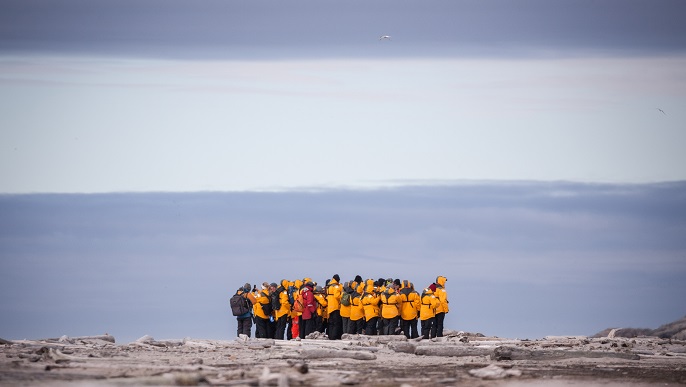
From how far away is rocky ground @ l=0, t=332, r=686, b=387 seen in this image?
64.7ft

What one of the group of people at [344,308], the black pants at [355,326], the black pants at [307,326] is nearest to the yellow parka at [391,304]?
the group of people at [344,308]

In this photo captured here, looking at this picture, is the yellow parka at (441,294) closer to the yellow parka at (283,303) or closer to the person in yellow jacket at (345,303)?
the person in yellow jacket at (345,303)

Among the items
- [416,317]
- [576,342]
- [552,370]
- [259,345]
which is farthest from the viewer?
[416,317]

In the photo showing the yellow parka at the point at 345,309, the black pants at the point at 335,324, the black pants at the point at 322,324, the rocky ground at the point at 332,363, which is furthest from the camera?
the black pants at the point at 322,324

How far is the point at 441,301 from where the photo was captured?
36.3 metres

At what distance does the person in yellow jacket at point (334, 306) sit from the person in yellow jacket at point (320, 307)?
23 cm

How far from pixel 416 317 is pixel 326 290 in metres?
3.23

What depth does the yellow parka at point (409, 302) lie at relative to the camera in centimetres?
3688

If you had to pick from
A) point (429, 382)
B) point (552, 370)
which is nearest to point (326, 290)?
point (552, 370)

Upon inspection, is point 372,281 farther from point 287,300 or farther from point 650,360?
point 650,360

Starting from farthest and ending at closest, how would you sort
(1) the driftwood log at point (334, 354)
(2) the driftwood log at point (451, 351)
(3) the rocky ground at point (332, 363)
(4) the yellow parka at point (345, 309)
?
(4) the yellow parka at point (345, 309), (2) the driftwood log at point (451, 351), (1) the driftwood log at point (334, 354), (3) the rocky ground at point (332, 363)

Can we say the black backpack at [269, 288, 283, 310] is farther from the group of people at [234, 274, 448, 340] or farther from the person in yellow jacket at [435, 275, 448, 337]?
the person in yellow jacket at [435, 275, 448, 337]

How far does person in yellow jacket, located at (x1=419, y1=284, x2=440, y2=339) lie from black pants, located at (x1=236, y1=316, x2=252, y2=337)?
560 centimetres

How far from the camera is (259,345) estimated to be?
30.3 m
